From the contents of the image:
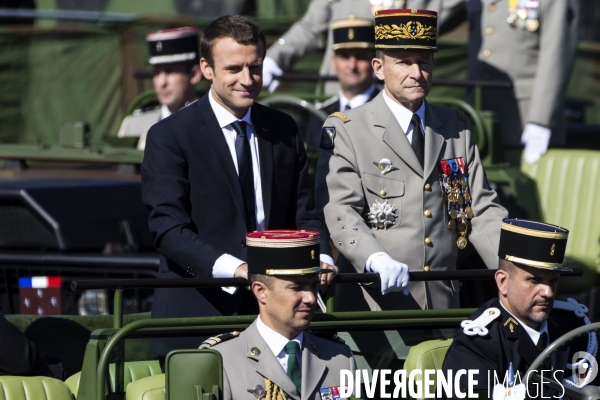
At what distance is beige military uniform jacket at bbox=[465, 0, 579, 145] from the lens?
747 cm

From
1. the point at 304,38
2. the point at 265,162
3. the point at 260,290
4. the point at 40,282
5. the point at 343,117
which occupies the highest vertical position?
the point at 304,38

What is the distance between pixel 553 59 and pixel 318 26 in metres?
1.60

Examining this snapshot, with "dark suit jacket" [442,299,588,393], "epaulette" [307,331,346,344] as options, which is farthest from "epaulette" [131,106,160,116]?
"dark suit jacket" [442,299,588,393]

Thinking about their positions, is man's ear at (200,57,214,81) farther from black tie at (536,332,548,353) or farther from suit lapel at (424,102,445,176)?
black tie at (536,332,548,353)

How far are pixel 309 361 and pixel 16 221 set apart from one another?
3080 mm

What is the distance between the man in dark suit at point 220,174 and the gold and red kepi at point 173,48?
2350 millimetres

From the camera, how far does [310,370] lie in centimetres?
372

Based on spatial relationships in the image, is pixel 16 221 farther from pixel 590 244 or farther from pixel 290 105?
pixel 590 244

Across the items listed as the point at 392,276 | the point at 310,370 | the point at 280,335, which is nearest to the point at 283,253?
the point at 280,335

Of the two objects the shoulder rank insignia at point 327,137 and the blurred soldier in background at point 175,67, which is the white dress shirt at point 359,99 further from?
the shoulder rank insignia at point 327,137

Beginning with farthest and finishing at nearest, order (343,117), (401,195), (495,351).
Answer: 1. (343,117)
2. (401,195)
3. (495,351)

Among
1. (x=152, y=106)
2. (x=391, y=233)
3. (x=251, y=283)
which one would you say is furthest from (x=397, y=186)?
(x=152, y=106)

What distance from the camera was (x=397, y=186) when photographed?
453 cm

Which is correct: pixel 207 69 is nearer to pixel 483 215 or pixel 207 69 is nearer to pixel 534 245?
pixel 483 215
